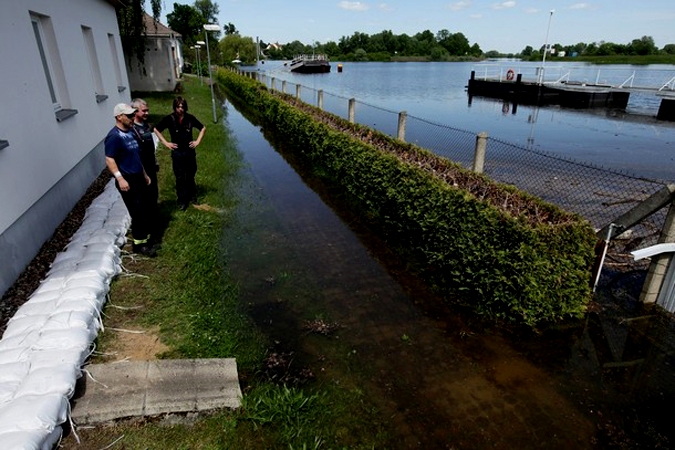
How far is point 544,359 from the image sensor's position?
3.90 m

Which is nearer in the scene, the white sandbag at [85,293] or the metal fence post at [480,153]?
the white sandbag at [85,293]

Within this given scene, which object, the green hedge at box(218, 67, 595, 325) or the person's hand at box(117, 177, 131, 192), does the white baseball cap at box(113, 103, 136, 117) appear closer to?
the person's hand at box(117, 177, 131, 192)

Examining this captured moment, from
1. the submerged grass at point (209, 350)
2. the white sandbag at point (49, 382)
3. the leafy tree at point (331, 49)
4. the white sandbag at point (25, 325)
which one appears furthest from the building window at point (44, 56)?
the leafy tree at point (331, 49)

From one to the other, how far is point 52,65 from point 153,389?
665cm

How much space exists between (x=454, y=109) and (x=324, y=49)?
439 ft

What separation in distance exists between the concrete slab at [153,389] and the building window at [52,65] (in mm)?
5180

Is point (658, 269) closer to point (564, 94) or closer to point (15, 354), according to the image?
point (15, 354)

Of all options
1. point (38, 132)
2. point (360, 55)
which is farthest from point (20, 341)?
point (360, 55)

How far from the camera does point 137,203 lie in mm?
5238

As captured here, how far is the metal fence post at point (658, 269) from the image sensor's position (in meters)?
4.32

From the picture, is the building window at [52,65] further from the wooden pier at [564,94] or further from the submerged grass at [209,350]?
the wooden pier at [564,94]

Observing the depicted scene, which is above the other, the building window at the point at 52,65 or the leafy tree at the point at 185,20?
the leafy tree at the point at 185,20

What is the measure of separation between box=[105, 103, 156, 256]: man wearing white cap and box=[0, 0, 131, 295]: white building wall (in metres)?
1.09

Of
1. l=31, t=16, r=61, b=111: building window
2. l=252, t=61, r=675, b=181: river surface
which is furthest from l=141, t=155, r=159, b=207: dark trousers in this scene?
l=252, t=61, r=675, b=181: river surface
